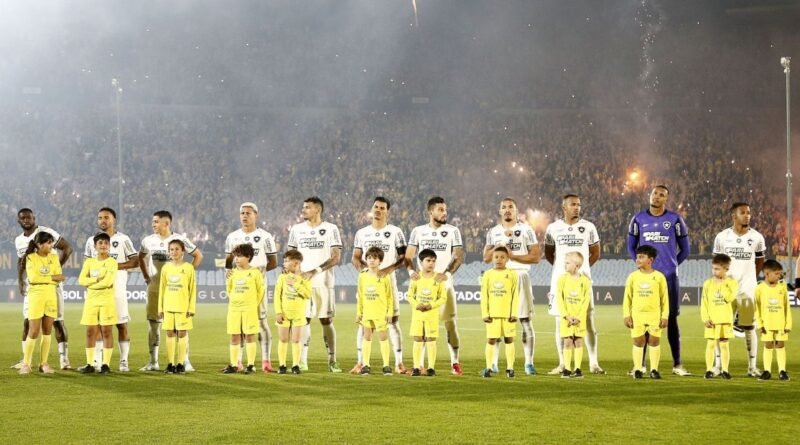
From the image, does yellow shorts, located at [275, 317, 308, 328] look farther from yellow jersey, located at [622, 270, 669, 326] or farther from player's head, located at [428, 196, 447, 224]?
yellow jersey, located at [622, 270, 669, 326]

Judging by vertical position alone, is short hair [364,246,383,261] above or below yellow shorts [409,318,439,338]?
above

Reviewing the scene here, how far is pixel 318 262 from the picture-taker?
39.1 feet

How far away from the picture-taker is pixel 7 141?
3859 cm

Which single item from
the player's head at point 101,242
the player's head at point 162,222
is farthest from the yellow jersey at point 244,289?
the player's head at point 101,242

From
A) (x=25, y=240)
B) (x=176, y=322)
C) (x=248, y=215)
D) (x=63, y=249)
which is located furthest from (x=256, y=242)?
(x=25, y=240)

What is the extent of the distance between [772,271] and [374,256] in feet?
14.7

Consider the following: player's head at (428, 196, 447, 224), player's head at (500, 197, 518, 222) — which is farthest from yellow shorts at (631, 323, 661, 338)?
player's head at (428, 196, 447, 224)

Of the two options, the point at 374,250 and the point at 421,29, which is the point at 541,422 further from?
the point at 421,29

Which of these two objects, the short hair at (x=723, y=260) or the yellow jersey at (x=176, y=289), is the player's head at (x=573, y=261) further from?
the yellow jersey at (x=176, y=289)

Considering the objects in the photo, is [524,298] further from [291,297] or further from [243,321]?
[243,321]

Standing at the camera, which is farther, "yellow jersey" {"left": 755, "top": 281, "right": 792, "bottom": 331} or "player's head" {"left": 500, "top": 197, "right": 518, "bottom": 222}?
"player's head" {"left": 500, "top": 197, "right": 518, "bottom": 222}

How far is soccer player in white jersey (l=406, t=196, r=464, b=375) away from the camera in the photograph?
37.6ft

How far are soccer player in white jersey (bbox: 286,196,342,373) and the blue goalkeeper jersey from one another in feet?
11.8

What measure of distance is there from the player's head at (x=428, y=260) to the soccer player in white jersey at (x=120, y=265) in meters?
3.56
